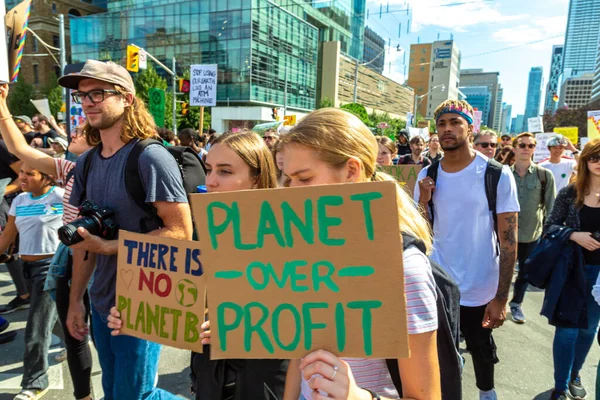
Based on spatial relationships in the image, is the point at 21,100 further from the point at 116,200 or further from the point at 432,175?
the point at 432,175

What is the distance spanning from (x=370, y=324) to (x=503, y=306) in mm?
1941

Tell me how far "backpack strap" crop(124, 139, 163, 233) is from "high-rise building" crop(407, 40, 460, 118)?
115 m

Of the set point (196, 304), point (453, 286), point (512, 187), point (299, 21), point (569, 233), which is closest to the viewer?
point (453, 286)

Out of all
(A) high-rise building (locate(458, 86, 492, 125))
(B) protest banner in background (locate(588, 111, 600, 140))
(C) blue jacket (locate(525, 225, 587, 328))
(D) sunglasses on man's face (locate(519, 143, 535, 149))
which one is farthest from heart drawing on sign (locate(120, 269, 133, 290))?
(A) high-rise building (locate(458, 86, 492, 125))

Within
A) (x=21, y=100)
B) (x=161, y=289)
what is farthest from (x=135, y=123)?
(x=21, y=100)

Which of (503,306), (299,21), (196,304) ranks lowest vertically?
(503,306)

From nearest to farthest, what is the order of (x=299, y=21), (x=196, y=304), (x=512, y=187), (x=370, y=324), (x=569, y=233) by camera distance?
(x=370, y=324)
(x=196, y=304)
(x=512, y=187)
(x=569, y=233)
(x=299, y=21)

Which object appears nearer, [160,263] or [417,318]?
[417,318]

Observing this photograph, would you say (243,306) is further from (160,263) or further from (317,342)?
(160,263)

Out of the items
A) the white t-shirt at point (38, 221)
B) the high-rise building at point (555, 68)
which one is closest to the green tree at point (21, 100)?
the white t-shirt at point (38, 221)

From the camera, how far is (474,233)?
102 inches

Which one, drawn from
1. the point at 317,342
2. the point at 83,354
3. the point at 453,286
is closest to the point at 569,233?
→ the point at 453,286

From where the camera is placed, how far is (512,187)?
254cm

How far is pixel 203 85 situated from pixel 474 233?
8699mm
